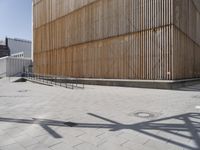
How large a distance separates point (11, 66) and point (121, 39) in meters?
19.4

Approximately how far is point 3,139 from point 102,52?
1461cm

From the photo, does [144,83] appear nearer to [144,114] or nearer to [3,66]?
[144,114]

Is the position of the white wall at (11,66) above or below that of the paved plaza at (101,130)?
above

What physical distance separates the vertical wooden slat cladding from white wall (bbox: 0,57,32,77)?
617cm

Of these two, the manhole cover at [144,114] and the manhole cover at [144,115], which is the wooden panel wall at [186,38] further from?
the manhole cover at [144,115]

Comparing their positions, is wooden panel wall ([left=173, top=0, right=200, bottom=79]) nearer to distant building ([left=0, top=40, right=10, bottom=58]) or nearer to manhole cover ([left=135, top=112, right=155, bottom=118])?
manhole cover ([left=135, top=112, right=155, bottom=118])

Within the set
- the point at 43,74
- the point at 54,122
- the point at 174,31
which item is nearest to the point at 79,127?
the point at 54,122

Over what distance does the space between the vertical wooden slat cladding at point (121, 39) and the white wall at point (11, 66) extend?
20.3 feet

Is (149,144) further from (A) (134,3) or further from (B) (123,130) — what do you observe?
(A) (134,3)

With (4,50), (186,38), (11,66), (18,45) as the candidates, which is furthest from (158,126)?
(4,50)

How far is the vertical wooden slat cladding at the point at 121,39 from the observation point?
13.8 metres

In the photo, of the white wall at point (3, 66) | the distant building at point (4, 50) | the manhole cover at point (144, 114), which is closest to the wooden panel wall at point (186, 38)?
the manhole cover at point (144, 114)

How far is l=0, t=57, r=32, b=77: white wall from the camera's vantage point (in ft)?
91.7

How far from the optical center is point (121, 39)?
1636 centimetres
